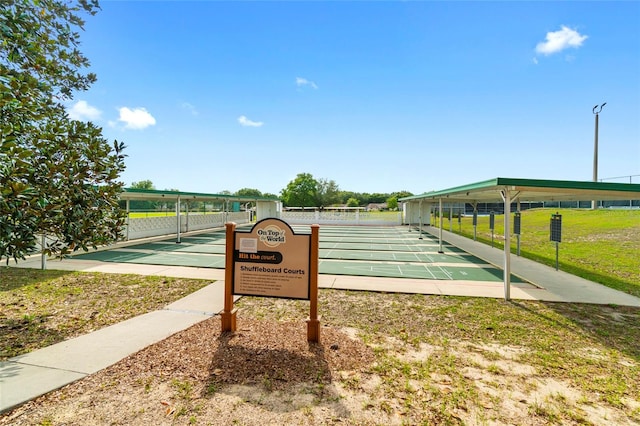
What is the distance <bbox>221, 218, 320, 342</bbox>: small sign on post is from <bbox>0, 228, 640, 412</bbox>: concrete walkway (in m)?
1.35

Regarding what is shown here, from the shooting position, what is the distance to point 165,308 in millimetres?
6074

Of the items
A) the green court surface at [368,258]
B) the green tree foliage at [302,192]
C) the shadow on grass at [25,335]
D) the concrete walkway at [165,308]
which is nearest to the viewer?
the concrete walkway at [165,308]

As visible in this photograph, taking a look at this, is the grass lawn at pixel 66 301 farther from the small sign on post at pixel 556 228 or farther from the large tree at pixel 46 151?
the small sign on post at pixel 556 228

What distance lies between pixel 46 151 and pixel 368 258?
10.1m

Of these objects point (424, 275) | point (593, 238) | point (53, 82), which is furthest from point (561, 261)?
→ point (53, 82)

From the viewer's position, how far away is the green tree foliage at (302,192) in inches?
2891

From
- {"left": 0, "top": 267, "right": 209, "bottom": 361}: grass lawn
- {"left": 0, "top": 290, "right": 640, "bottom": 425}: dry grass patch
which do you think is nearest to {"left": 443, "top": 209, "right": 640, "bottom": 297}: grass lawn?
{"left": 0, "top": 290, "right": 640, "bottom": 425}: dry grass patch

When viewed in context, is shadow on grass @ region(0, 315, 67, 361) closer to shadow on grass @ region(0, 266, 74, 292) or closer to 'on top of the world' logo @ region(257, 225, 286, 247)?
shadow on grass @ region(0, 266, 74, 292)

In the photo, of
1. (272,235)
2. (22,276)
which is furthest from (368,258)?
(22,276)

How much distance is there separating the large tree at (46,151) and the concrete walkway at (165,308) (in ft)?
4.97

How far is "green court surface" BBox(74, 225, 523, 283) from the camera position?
948 centimetres

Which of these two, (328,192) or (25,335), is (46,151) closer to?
(25,335)

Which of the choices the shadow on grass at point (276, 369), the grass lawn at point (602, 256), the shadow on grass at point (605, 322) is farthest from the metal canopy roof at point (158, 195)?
the grass lawn at point (602, 256)

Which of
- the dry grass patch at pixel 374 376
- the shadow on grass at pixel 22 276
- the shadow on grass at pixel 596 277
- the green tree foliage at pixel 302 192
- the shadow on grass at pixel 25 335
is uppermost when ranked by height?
the green tree foliage at pixel 302 192
